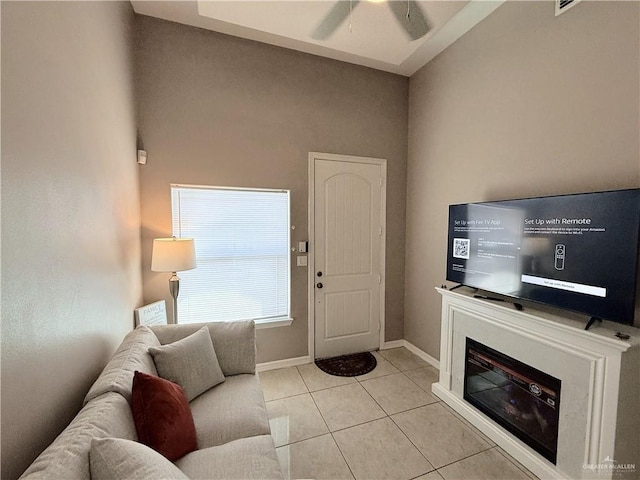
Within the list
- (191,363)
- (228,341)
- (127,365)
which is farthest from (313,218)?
(127,365)

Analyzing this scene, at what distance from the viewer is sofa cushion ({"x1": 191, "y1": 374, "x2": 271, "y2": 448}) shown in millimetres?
1453

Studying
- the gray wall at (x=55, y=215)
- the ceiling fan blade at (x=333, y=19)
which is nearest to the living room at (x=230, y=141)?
the gray wall at (x=55, y=215)

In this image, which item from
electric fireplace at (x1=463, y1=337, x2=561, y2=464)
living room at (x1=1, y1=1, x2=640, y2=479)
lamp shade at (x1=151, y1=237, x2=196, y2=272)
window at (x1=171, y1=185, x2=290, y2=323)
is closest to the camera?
living room at (x1=1, y1=1, x2=640, y2=479)

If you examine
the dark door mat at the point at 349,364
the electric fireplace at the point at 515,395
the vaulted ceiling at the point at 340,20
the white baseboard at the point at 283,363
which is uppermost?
the vaulted ceiling at the point at 340,20

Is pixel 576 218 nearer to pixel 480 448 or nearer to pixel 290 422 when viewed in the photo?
pixel 480 448

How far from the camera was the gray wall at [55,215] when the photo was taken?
91cm

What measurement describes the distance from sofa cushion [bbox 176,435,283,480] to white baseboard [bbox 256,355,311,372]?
1681 mm

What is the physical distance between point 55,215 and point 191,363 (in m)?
1.09

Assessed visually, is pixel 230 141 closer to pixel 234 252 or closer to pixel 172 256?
pixel 234 252

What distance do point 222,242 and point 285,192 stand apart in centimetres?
85

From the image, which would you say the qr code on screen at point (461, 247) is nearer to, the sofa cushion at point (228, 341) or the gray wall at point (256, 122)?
the gray wall at point (256, 122)

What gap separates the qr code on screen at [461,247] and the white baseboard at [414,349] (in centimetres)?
134

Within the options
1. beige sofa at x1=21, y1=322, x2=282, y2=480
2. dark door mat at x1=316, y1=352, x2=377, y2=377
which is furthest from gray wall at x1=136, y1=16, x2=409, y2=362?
beige sofa at x1=21, y1=322, x2=282, y2=480

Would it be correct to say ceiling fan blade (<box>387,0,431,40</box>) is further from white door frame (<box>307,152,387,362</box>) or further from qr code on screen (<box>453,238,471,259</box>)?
qr code on screen (<box>453,238,471,259</box>)
